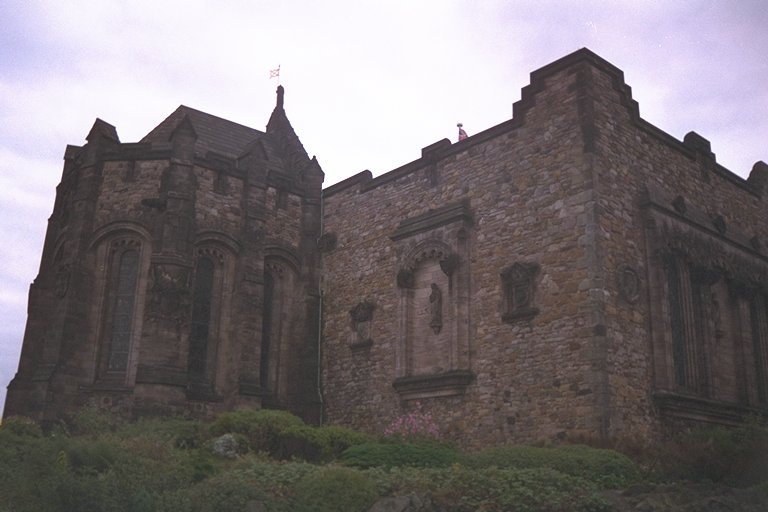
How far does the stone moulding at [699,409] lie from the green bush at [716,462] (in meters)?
2.88

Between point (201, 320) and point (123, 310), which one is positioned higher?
→ point (123, 310)

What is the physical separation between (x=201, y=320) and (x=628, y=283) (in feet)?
36.5

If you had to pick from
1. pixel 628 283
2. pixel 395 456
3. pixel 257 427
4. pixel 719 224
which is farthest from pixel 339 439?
pixel 719 224

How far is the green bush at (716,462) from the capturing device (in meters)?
13.4

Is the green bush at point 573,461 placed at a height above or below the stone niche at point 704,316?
below

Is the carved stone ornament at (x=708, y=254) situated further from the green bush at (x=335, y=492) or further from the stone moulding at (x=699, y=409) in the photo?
the green bush at (x=335, y=492)

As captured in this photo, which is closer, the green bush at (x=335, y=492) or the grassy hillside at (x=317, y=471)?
the grassy hillside at (x=317, y=471)

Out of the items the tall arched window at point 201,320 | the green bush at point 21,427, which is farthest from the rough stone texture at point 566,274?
the green bush at point 21,427

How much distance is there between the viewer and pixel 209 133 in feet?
81.9

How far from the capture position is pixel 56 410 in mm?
19500

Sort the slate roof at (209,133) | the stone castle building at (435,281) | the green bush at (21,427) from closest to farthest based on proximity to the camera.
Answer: the stone castle building at (435,281), the green bush at (21,427), the slate roof at (209,133)

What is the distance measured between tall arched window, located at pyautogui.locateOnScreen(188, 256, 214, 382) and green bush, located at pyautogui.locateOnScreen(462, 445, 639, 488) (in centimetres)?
926

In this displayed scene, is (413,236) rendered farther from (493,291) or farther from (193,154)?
(193,154)

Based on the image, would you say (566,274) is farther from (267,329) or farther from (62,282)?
(62,282)
